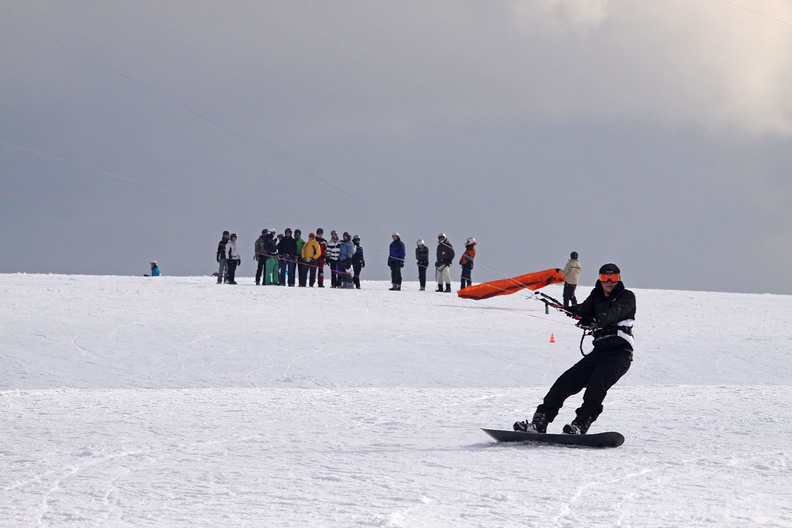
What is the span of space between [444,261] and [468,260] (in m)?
0.77

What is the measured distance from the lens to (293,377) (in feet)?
48.9

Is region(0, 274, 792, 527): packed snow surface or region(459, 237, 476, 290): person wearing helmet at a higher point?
region(459, 237, 476, 290): person wearing helmet

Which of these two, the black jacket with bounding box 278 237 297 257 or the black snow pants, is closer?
the black snow pants

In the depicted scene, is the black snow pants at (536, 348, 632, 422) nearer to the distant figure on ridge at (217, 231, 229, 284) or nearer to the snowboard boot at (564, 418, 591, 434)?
the snowboard boot at (564, 418, 591, 434)

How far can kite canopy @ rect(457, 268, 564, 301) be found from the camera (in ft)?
79.4

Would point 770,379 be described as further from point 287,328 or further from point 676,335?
point 287,328

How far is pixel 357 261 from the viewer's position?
2659 centimetres

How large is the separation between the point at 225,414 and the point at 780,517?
19.1 feet

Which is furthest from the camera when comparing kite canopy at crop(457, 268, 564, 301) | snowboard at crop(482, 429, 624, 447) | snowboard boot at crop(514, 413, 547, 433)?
A: kite canopy at crop(457, 268, 564, 301)

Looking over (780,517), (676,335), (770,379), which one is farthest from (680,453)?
(676,335)

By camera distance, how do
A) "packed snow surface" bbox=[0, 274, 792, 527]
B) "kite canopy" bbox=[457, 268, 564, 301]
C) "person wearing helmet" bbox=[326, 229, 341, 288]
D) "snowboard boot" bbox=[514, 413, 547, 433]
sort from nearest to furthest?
"packed snow surface" bbox=[0, 274, 792, 527], "snowboard boot" bbox=[514, 413, 547, 433], "kite canopy" bbox=[457, 268, 564, 301], "person wearing helmet" bbox=[326, 229, 341, 288]

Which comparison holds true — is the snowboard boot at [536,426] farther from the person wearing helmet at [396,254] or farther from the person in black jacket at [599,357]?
the person wearing helmet at [396,254]

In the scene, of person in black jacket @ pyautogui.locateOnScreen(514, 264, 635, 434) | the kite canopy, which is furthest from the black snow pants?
the kite canopy

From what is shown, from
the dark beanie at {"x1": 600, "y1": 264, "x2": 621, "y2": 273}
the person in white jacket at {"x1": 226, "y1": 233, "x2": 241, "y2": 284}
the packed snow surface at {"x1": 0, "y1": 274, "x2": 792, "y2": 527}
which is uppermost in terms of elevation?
the person in white jacket at {"x1": 226, "y1": 233, "x2": 241, "y2": 284}
